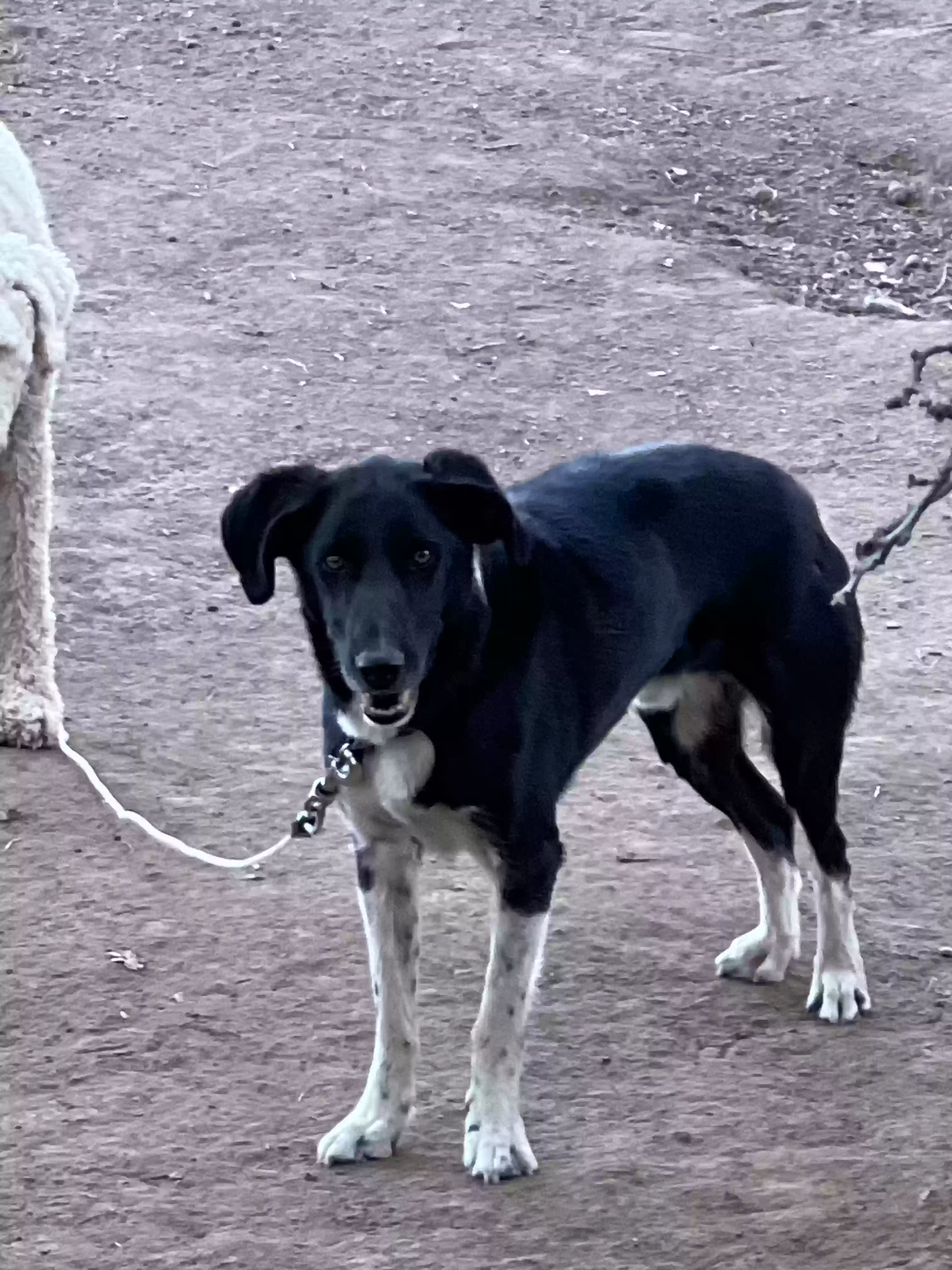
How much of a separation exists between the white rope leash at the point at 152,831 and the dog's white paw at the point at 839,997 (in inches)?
47.3

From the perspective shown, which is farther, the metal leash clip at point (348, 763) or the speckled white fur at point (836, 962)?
the speckled white fur at point (836, 962)

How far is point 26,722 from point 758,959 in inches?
87.1

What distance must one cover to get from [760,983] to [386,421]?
3.94 metres

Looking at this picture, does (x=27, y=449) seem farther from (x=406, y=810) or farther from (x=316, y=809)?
(x=406, y=810)

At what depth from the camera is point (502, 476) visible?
7012 millimetres

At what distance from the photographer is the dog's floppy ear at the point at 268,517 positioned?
3219mm

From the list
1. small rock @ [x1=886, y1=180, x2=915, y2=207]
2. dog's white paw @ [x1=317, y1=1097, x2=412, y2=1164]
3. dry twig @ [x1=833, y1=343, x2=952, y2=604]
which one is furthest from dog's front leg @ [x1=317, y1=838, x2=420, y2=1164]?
small rock @ [x1=886, y1=180, x2=915, y2=207]

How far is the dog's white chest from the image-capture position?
329 cm

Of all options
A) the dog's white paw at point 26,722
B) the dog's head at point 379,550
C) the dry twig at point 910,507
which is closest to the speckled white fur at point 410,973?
the dog's head at point 379,550

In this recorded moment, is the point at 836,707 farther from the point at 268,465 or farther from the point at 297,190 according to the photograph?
the point at 297,190

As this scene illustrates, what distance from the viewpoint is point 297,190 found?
9773 millimetres

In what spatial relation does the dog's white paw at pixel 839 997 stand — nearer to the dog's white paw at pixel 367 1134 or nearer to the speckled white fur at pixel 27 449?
the dog's white paw at pixel 367 1134

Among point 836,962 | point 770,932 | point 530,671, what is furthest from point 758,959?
point 530,671

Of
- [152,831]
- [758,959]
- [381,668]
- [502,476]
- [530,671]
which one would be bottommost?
[502,476]
